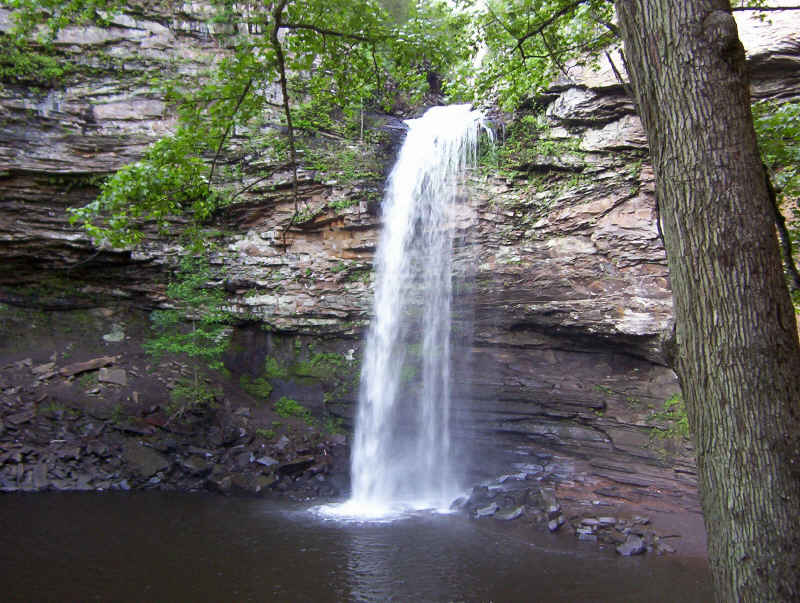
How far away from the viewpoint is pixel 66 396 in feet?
34.2

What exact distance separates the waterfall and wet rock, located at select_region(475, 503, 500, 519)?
179 centimetres

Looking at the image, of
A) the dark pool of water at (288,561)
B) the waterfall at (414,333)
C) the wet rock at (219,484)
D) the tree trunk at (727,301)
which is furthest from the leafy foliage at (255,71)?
the waterfall at (414,333)

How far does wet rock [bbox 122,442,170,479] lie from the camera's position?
30.9ft

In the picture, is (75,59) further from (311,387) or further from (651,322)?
(651,322)

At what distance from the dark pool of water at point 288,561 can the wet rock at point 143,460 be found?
126cm

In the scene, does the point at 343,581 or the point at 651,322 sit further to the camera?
the point at 651,322

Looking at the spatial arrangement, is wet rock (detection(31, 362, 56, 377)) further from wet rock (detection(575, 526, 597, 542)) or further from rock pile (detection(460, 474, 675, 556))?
wet rock (detection(575, 526, 597, 542))

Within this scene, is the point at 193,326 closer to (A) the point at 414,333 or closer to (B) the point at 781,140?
(A) the point at 414,333

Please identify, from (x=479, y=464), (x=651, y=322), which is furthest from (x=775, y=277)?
(x=479, y=464)

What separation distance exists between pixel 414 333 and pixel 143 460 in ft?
19.0

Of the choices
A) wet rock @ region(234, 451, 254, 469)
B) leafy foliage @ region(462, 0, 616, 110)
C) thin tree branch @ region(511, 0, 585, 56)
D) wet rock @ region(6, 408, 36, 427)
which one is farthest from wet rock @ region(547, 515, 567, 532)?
wet rock @ region(6, 408, 36, 427)

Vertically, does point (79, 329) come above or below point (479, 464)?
above

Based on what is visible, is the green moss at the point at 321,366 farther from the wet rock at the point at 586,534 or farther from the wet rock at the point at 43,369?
the wet rock at the point at 586,534

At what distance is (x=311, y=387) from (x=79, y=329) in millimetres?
5561
